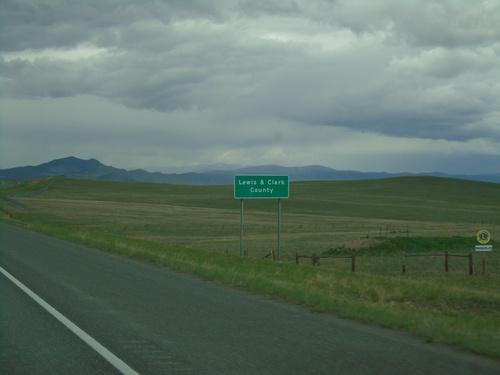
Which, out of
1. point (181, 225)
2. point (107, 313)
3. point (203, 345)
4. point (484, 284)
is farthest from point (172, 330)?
point (181, 225)

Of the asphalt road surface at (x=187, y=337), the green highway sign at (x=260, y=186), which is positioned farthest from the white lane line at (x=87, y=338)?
the green highway sign at (x=260, y=186)

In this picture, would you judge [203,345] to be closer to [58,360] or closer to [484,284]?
[58,360]

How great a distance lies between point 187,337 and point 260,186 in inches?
807

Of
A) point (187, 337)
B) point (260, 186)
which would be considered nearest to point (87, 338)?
point (187, 337)

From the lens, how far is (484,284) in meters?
25.5

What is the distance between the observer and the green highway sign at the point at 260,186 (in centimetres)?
2930

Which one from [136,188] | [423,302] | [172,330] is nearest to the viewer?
[172,330]

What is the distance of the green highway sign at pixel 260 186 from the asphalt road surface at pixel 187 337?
1446 centimetres

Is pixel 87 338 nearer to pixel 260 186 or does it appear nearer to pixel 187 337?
pixel 187 337

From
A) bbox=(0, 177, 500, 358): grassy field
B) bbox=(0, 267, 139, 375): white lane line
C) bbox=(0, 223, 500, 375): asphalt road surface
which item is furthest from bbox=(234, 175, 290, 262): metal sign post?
bbox=(0, 267, 139, 375): white lane line

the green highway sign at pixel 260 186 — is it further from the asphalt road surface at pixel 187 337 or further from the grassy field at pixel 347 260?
the asphalt road surface at pixel 187 337

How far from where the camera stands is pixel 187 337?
30.1 feet

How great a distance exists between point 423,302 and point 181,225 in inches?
2221

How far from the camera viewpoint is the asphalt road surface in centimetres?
754
